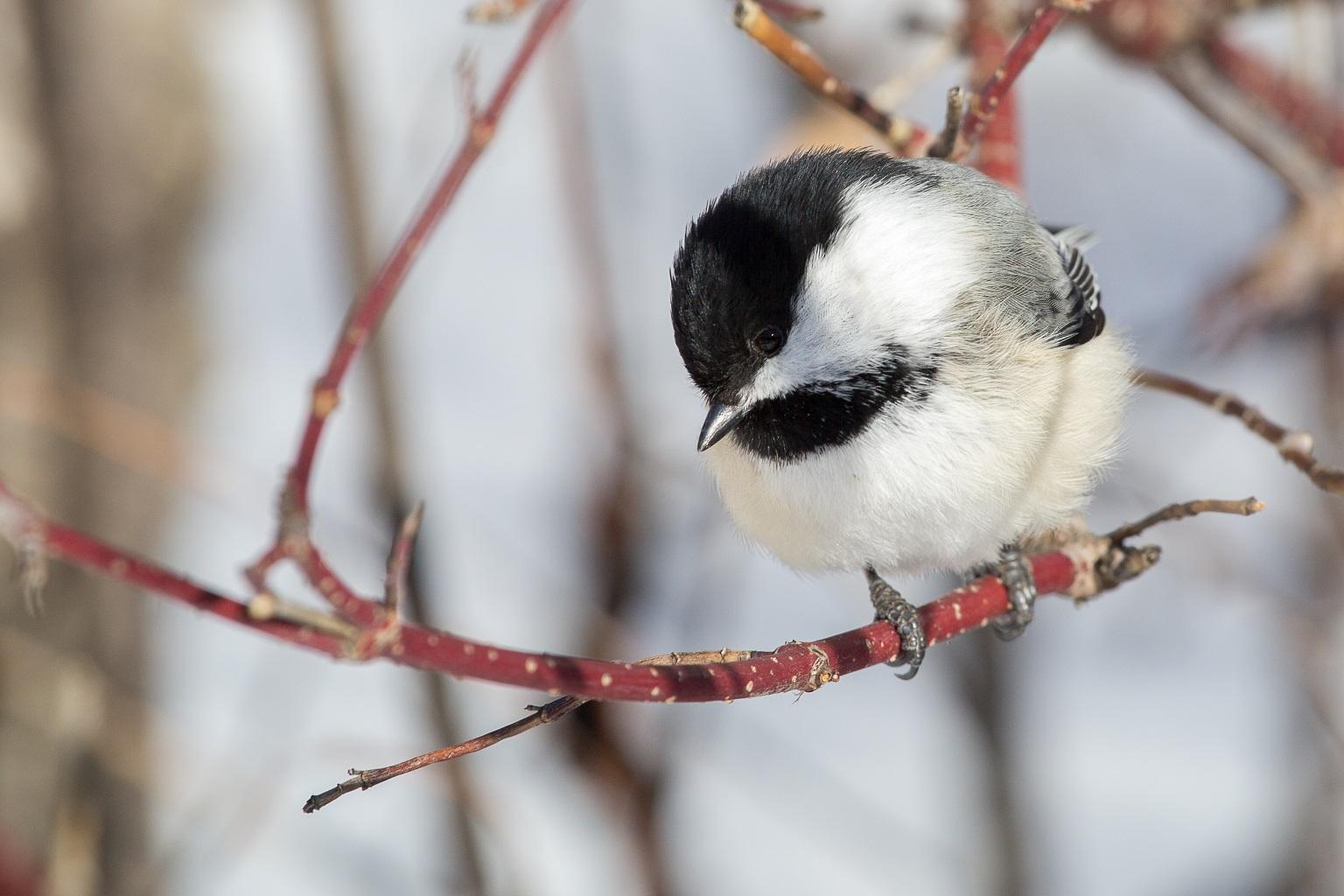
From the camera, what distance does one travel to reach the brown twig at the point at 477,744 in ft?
2.33

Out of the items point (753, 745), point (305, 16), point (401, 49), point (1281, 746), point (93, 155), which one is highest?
point (401, 49)

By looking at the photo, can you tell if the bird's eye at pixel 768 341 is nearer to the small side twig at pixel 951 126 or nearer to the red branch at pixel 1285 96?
the small side twig at pixel 951 126

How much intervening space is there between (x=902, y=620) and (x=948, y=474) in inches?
8.2

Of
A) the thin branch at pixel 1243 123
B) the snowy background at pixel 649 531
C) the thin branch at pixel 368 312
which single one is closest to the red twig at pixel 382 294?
the thin branch at pixel 368 312

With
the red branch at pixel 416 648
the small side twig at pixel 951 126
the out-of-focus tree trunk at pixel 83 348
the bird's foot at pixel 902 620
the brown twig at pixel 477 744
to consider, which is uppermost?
the out-of-focus tree trunk at pixel 83 348

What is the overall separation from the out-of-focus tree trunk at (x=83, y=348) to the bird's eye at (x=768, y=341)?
132 centimetres

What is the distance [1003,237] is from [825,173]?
0.27 meters

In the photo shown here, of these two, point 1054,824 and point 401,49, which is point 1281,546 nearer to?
point 1054,824

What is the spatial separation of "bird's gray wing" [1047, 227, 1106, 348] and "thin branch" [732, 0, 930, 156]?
269mm

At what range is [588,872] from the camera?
2.79 meters

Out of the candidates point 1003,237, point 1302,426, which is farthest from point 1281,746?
point 1003,237

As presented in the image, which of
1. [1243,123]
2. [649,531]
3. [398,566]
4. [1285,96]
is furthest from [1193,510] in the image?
[649,531]

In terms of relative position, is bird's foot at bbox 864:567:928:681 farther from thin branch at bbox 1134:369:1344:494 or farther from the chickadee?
thin branch at bbox 1134:369:1344:494

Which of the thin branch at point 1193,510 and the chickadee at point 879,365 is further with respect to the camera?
the chickadee at point 879,365
